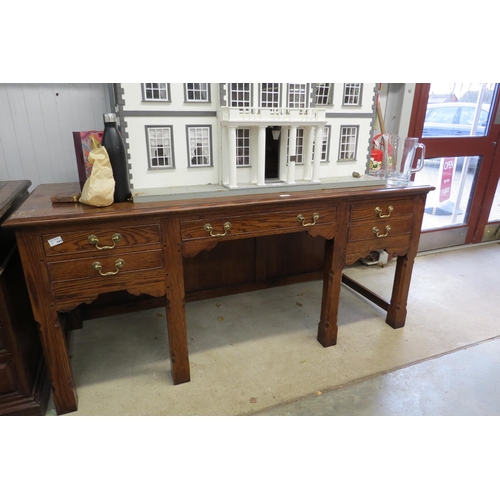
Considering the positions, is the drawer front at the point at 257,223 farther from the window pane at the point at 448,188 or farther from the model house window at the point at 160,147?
the window pane at the point at 448,188

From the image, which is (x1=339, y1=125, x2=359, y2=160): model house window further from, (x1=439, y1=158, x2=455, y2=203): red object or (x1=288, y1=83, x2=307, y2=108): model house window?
(x1=439, y1=158, x2=455, y2=203): red object

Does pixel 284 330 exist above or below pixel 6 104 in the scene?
below

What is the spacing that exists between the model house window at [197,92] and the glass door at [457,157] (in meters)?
1.98

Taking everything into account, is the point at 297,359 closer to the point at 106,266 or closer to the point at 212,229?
the point at 212,229

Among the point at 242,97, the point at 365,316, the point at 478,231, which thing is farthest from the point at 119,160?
the point at 478,231

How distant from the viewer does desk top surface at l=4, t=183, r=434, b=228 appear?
133 centimetres

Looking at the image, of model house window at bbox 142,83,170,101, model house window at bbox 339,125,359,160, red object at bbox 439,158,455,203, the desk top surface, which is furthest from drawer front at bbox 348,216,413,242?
red object at bbox 439,158,455,203

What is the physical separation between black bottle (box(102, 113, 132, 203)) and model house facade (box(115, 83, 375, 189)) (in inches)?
3.7

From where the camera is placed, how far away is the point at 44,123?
1982 mm

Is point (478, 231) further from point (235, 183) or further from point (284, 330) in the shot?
point (235, 183)

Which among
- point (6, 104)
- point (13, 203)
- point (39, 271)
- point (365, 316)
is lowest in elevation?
point (365, 316)

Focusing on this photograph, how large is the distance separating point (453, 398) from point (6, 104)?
105 inches

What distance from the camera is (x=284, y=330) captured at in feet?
7.23

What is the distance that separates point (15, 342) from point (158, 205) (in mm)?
792
